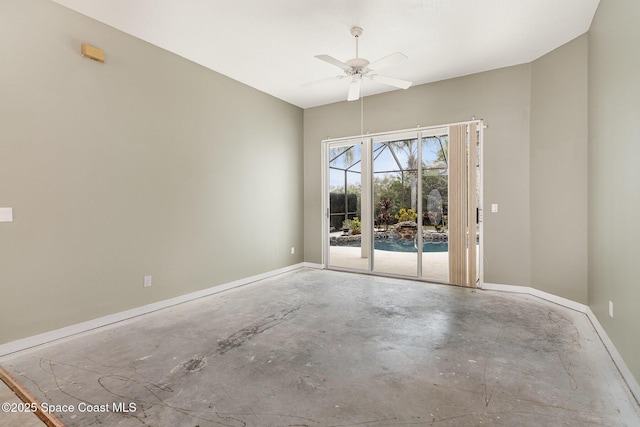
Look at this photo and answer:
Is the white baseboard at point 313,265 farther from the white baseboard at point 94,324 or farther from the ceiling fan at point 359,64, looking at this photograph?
the ceiling fan at point 359,64

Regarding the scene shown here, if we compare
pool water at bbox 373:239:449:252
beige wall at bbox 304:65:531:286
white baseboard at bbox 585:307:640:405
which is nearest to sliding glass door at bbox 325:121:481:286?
pool water at bbox 373:239:449:252

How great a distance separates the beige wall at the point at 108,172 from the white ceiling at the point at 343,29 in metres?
0.37

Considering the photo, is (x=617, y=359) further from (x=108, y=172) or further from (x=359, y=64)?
(x=108, y=172)

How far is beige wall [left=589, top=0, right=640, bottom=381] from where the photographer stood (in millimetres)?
2018

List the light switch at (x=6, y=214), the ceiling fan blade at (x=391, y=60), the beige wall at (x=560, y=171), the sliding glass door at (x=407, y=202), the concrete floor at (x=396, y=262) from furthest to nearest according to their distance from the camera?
the concrete floor at (x=396, y=262) < the sliding glass door at (x=407, y=202) < the beige wall at (x=560, y=171) < the ceiling fan blade at (x=391, y=60) < the light switch at (x=6, y=214)

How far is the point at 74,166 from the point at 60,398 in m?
2.00

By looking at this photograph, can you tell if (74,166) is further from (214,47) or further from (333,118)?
(333,118)

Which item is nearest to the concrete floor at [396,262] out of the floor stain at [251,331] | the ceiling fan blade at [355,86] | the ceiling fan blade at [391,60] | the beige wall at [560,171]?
the beige wall at [560,171]

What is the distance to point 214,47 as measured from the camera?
363cm

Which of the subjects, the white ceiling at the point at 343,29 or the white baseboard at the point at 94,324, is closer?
the white baseboard at the point at 94,324

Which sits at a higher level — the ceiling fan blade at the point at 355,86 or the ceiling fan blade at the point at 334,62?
the ceiling fan blade at the point at 334,62

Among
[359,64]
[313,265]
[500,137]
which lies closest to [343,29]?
[359,64]

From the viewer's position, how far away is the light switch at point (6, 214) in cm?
250

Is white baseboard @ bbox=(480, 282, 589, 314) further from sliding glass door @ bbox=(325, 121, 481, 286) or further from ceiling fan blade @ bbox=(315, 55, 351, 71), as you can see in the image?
ceiling fan blade @ bbox=(315, 55, 351, 71)
